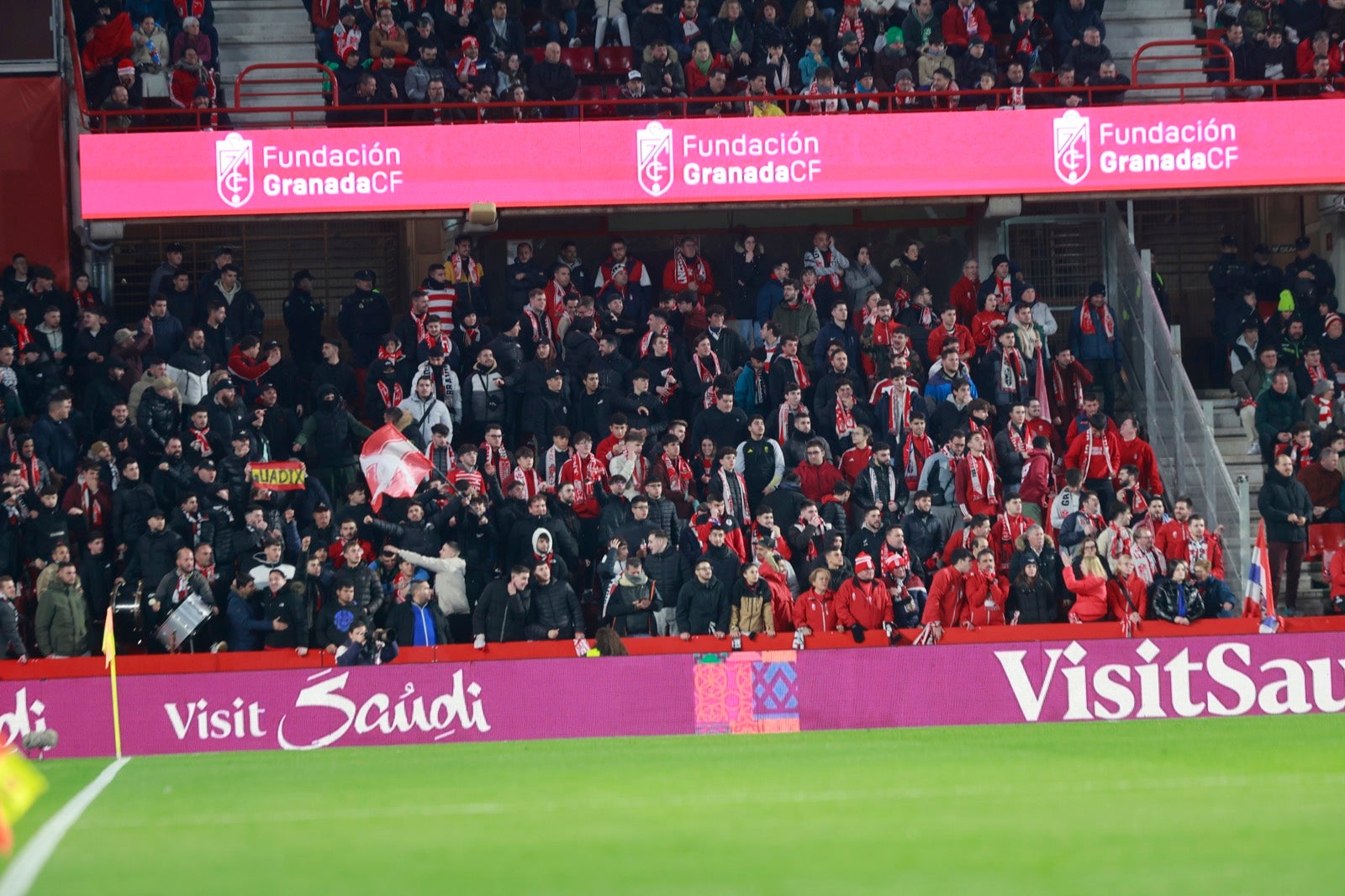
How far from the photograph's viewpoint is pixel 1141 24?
25.2 metres

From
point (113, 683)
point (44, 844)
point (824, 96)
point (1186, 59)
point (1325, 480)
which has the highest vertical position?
point (1186, 59)

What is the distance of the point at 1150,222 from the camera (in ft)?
85.5

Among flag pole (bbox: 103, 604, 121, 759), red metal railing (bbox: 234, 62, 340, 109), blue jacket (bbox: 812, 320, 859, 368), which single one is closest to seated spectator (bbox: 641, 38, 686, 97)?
blue jacket (bbox: 812, 320, 859, 368)

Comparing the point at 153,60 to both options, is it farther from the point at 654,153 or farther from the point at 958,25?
the point at 958,25

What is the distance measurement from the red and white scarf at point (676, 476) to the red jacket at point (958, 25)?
7.41 meters

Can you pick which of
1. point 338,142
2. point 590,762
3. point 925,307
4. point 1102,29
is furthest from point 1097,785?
point 1102,29

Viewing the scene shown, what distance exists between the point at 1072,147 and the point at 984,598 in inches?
266

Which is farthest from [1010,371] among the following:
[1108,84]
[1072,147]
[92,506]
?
[92,506]

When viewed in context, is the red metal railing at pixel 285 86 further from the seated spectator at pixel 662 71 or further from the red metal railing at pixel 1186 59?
the red metal railing at pixel 1186 59

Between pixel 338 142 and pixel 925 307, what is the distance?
7.13 meters

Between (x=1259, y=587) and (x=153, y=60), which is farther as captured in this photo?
(x=153, y=60)

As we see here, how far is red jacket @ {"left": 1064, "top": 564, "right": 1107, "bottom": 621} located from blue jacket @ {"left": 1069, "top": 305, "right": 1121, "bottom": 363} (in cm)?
547

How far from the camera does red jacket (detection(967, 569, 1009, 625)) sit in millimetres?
17375

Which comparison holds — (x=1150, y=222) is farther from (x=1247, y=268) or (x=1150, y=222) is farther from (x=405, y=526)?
(x=405, y=526)
